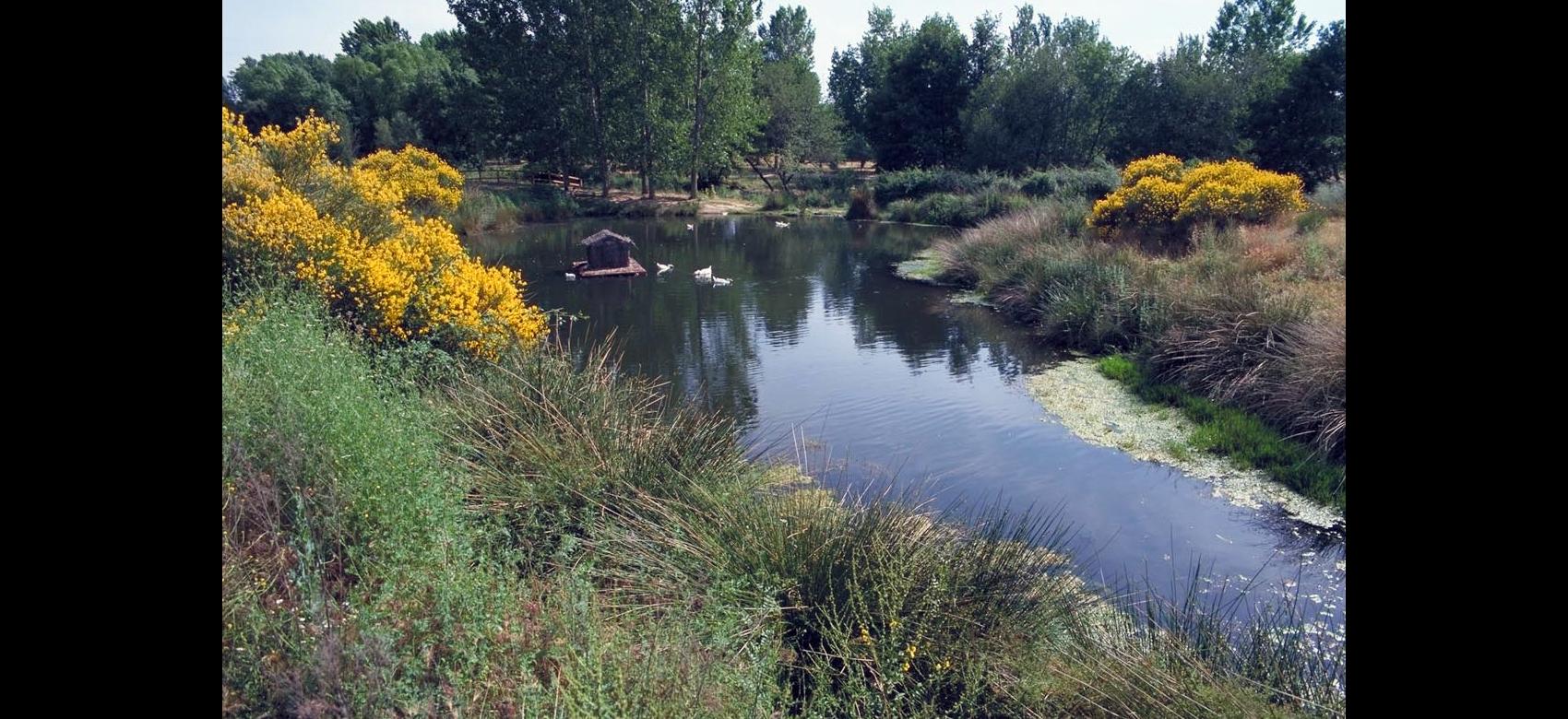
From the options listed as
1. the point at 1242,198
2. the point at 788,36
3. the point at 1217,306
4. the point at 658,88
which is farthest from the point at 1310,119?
the point at 788,36

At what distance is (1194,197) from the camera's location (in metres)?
14.7

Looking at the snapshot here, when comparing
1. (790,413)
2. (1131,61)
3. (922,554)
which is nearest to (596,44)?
(1131,61)

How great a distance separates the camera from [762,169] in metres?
47.9

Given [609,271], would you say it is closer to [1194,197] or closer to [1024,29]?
[1194,197]

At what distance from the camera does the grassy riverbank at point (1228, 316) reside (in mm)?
7699

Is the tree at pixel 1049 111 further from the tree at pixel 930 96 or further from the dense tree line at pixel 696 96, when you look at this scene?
the tree at pixel 930 96

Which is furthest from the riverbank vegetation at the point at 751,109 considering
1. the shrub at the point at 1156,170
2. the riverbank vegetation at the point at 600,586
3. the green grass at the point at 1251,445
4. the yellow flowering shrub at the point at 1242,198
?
the riverbank vegetation at the point at 600,586

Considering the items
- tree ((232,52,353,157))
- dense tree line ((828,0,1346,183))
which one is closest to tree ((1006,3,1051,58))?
dense tree line ((828,0,1346,183))

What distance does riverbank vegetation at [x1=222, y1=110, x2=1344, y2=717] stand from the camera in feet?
9.57

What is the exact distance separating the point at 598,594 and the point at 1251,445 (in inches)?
236

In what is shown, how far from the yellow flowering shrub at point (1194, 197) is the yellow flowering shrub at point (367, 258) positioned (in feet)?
33.9
